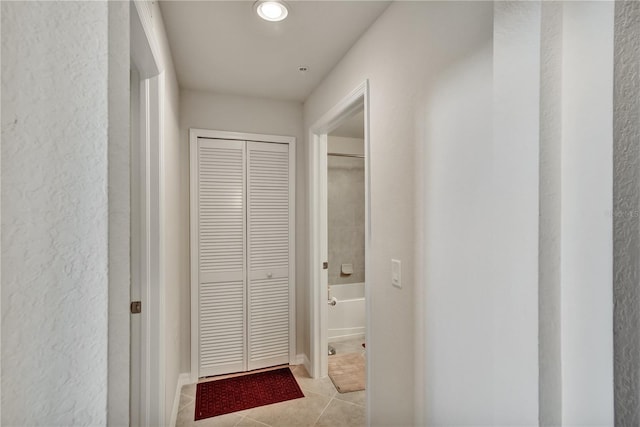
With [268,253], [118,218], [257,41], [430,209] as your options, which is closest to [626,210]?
[430,209]

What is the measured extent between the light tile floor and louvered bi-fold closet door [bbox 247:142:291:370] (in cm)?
53

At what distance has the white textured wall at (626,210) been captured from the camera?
554 millimetres

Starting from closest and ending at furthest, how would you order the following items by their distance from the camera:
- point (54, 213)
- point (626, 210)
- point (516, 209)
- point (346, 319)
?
1. point (54, 213)
2. point (626, 210)
3. point (516, 209)
4. point (346, 319)

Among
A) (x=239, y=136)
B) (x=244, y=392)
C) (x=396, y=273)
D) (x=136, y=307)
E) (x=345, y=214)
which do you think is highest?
(x=239, y=136)

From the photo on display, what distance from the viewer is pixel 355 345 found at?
317cm

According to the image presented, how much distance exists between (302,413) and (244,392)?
0.52 meters

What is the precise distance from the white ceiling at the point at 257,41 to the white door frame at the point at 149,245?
0.39 metres

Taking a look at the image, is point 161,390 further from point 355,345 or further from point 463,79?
point 355,345

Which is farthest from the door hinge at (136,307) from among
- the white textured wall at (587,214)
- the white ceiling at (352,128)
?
the white ceiling at (352,128)

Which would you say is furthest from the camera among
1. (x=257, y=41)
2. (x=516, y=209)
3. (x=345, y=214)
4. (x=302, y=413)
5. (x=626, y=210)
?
(x=345, y=214)

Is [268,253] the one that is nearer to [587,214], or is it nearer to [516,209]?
[516,209]

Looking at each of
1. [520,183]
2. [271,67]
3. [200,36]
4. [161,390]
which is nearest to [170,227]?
[161,390]

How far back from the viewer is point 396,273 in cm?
139

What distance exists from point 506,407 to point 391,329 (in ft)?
2.51
